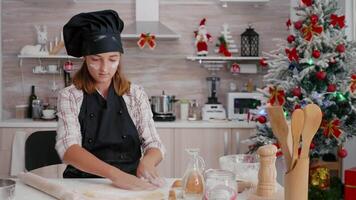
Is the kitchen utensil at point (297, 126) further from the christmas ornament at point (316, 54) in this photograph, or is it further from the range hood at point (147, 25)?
the range hood at point (147, 25)

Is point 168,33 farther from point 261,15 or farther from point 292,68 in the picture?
point 292,68

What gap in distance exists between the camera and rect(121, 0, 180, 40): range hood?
13.4 ft

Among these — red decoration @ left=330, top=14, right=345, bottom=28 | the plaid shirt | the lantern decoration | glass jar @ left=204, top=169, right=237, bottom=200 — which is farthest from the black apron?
the lantern decoration

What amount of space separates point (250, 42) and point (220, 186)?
10.6ft

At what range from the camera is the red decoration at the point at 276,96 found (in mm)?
3143

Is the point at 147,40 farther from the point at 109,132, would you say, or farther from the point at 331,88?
the point at 109,132

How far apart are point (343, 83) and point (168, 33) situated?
169cm

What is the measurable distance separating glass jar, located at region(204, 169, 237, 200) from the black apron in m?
0.75

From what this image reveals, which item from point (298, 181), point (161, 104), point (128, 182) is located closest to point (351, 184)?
point (298, 181)

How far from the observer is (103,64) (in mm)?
1812

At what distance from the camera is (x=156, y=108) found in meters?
4.10

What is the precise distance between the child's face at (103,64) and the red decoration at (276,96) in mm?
1630

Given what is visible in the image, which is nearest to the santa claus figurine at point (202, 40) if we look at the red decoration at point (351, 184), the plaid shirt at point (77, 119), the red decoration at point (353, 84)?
the red decoration at point (353, 84)

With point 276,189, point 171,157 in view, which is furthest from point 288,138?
point 171,157
